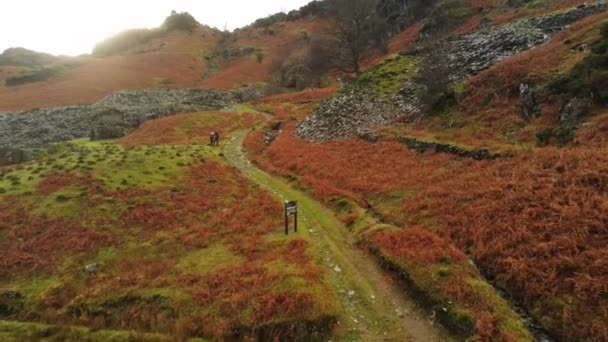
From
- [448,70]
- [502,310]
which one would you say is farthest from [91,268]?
[448,70]

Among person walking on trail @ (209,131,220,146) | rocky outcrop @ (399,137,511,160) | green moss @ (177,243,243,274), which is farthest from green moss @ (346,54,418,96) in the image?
green moss @ (177,243,243,274)

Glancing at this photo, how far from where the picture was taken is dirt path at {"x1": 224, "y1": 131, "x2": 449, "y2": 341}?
1399 cm

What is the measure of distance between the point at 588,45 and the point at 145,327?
3875 cm

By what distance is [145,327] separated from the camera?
51.3 feet

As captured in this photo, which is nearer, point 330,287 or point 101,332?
point 101,332

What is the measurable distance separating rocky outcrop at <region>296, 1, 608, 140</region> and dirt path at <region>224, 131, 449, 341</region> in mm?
21834

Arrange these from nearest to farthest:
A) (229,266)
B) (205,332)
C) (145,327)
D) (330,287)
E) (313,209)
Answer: (205,332) → (145,327) → (330,287) → (229,266) → (313,209)

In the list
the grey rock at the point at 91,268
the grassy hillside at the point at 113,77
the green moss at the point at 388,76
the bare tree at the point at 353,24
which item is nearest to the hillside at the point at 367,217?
the grey rock at the point at 91,268

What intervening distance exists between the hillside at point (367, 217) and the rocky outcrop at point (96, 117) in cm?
1193

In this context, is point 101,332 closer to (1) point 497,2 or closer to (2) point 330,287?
(2) point 330,287

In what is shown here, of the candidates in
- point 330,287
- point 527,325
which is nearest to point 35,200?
point 330,287

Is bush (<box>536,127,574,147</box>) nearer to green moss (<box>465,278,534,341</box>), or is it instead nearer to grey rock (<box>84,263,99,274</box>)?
green moss (<box>465,278,534,341</box>)

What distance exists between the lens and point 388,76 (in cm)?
5372

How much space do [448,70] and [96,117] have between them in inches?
2222
